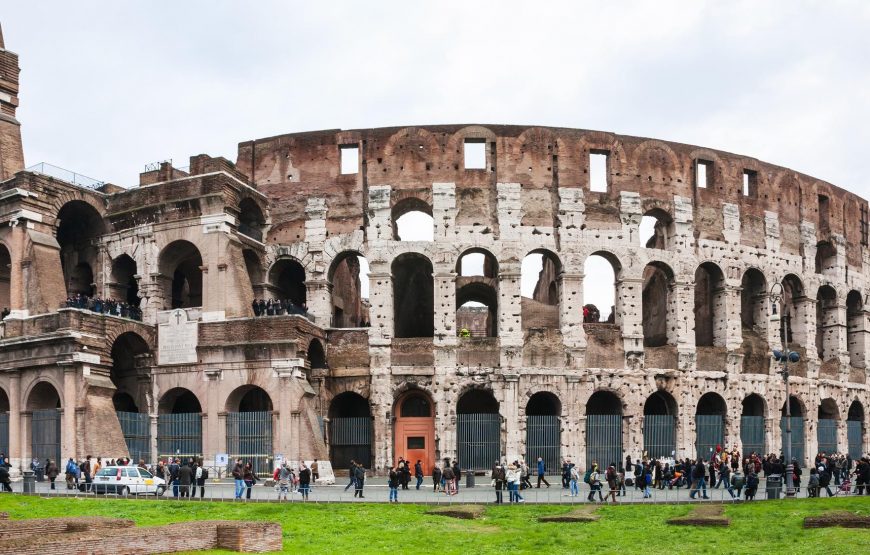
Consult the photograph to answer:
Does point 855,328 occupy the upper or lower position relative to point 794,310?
lower

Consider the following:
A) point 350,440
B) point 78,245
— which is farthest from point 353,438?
point 78,245

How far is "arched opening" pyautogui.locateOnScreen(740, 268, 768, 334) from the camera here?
43.8m

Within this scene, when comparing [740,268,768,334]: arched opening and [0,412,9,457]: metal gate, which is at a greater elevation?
[740,268,768,334]: arched opening

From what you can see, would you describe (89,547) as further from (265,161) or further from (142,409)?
(265,161)

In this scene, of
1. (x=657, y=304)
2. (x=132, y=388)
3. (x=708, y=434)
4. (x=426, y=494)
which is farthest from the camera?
(x=657, y=304)

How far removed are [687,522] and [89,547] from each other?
12.7 metres

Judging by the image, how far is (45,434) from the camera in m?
35.7

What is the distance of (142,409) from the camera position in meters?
38.3

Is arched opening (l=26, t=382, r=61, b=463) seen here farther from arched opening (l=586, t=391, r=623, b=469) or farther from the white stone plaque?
arched opening (l=586, t=391, r=623, b=469)

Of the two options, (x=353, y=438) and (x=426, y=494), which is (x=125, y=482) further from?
(x=353, y=438)

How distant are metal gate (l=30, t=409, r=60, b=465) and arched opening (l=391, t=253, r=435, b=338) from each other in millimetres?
14239

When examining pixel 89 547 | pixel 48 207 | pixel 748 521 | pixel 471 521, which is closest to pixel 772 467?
pixel 748 521

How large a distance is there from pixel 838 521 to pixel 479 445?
1841 cm

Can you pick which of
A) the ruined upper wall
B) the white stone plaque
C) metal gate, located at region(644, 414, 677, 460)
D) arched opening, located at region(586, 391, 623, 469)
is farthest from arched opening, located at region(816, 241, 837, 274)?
the white stone plaque
